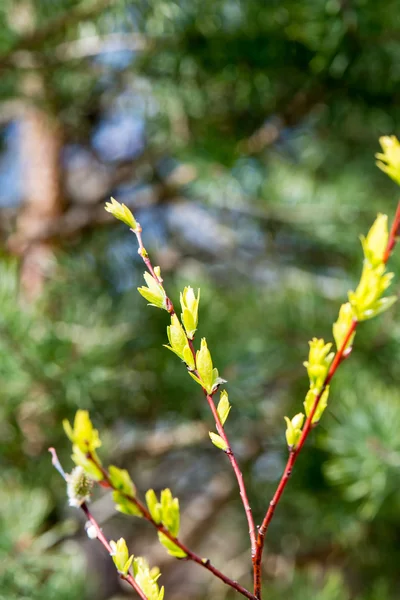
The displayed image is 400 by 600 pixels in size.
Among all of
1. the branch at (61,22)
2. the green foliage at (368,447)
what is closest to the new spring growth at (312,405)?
the green foliage at (368,447)

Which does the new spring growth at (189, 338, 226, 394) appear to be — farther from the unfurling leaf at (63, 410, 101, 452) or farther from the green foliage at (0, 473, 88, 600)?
the green foliage at (0, 473, 88, 600)

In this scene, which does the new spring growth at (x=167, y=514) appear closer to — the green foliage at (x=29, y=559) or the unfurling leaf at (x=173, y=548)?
the unfurling leaf at (x=173, y=548)

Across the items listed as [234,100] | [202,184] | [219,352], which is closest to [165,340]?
[219,352]

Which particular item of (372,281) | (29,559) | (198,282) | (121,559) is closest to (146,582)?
(121,559)

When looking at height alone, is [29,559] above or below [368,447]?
below

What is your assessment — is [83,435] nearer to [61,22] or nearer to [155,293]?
[155,293]
